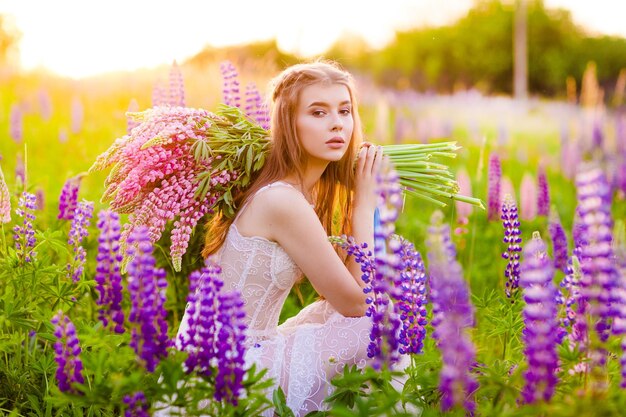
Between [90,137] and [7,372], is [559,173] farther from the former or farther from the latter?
[7,372]

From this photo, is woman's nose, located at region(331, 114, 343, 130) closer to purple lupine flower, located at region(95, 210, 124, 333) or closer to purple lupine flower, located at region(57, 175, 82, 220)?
purple lupine flower, located at region(95, 210, 124, 333)

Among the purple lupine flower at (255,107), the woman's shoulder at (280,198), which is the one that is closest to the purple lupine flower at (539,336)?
the woman's shoulder at (280,198)

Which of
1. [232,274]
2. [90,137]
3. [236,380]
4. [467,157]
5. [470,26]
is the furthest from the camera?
[470,26]

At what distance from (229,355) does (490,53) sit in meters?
30.2

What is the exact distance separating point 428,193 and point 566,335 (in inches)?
50.3

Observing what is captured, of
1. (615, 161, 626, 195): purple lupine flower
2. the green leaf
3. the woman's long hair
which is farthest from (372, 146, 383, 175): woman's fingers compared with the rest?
(615, 161, 626, 195): purple lupine flower

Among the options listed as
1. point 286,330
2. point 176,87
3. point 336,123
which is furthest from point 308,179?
point 176,87

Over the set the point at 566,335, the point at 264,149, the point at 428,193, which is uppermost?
the point at 264,149

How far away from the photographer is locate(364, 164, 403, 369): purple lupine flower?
6.02ft

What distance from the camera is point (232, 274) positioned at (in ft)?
10.3

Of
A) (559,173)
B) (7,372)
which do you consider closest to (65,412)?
(7,372)

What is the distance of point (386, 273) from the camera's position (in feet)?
6.61

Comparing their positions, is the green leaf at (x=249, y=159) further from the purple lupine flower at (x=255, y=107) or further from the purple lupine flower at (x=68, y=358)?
the purple lupine flower at (x=68, y=358)

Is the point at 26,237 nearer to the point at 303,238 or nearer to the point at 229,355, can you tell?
the point at 303,238
